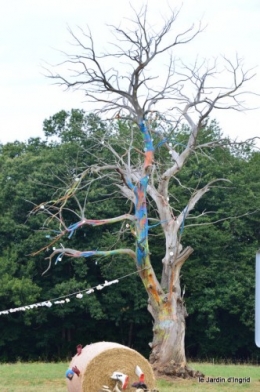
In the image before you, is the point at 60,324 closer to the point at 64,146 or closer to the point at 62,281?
the point at 62,281

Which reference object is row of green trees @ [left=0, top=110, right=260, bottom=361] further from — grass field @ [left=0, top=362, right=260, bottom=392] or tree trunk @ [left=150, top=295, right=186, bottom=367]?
tree trunk @ [left=150, top=295, right=186, bottom=367]

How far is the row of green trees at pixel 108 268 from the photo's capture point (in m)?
28.2

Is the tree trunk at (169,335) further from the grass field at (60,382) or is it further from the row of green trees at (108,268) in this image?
the row of green trees at (108,268)

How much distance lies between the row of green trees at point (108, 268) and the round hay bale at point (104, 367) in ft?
53.5

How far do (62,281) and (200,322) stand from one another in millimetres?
5522

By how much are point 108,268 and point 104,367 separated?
55.7 ft

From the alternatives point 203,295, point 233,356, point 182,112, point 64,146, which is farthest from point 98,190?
point 182,112

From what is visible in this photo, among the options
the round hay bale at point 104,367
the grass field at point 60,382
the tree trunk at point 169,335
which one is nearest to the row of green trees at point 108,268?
the grass field at point 60,382

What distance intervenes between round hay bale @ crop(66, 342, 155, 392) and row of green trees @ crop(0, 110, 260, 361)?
53.5ft

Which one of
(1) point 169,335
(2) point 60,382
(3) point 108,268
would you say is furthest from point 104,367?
(3) point 108,268

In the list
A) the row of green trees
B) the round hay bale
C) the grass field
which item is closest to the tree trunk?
the grass field

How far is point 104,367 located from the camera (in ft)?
35.5

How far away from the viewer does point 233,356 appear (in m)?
30.5

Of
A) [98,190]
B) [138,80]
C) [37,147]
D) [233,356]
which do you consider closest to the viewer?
[138,80]
